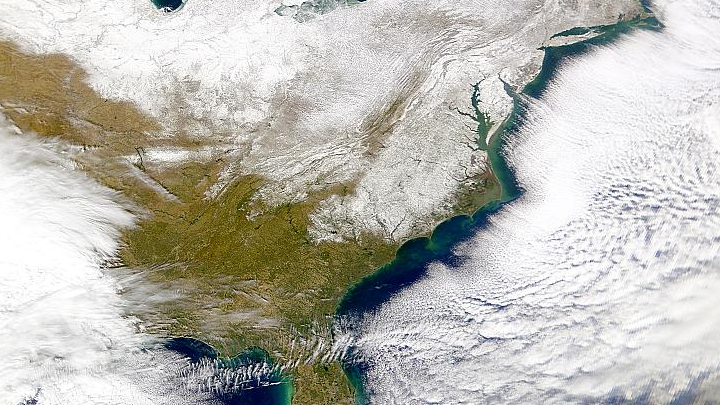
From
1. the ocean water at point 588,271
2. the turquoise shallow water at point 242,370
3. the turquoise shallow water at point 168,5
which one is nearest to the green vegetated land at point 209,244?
the turquoise shallow water at point 242,370

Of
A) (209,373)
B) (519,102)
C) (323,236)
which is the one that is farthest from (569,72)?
(209,373)

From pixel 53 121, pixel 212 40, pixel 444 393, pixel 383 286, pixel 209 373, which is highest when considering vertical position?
pixel 212 40

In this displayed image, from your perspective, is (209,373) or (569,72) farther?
(569,72)

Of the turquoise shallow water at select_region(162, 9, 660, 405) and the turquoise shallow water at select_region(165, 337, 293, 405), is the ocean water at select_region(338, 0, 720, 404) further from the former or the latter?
the turquoise shallow water at select_region(165, 337, 293, 405)

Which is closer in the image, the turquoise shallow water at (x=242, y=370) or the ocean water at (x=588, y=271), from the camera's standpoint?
the ocean water at (x=588, y=271)

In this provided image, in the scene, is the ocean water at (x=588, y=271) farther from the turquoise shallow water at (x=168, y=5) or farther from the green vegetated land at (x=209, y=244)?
the turquoise shallow water at (x=168, y=5)

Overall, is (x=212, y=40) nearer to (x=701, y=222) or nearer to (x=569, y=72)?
(x=569, y=72)

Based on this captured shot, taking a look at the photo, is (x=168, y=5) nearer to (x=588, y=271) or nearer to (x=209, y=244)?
(x=209, y=244)

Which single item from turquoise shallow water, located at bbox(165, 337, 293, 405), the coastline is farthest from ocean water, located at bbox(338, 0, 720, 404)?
turquoise shallow water, located at bbox(165, 337, 293, 405)
